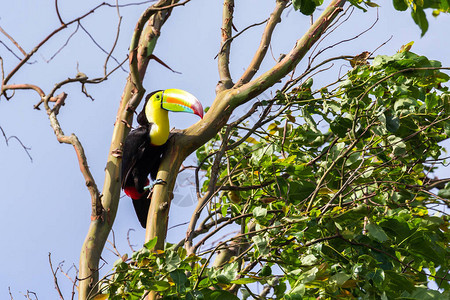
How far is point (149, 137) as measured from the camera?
449cm

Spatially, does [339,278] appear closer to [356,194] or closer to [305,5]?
[356,194]

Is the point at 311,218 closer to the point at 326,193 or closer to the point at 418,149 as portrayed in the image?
the point at 326,193

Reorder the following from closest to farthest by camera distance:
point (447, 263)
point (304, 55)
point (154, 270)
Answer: point (154, 270), point (447, 263), point (304, 55)

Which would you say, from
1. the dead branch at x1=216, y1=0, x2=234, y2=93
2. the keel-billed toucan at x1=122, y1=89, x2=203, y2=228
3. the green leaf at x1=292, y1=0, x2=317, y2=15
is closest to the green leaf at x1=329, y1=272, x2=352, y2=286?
the green leaf at x1=292, y1=0, x2=317, y2=15

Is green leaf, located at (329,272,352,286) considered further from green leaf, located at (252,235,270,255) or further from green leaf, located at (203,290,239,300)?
green leaf, located at (203,290,239,300)

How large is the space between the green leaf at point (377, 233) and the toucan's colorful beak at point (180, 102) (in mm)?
1856

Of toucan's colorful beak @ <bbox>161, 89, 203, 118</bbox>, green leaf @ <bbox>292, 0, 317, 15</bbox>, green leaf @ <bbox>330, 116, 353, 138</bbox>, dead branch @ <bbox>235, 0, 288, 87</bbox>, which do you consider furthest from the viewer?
toucan's colorful beak @ <bbox>161, 89, 203, 118</bbox>

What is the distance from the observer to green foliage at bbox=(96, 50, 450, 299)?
286 centimetres

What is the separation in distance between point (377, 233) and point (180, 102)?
7.14ft

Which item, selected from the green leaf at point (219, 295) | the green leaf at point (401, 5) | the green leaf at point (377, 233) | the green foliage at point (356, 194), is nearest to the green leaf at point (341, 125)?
the green foliage at point (356, 194)

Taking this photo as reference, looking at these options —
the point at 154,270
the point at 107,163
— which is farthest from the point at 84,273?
the point at 154,270

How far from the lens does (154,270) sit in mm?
2768

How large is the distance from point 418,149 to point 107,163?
2.11m

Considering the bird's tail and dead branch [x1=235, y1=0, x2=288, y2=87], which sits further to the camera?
the bird's tail
